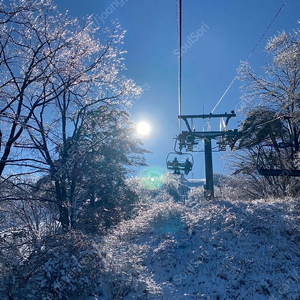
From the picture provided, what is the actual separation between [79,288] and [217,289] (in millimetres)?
3737

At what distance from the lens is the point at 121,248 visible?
10.2 m

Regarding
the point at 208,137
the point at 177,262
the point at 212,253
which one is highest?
the point at 208,137

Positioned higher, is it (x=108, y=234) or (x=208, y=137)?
(x=208, y=137)

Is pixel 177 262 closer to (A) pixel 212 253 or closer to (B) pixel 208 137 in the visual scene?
(A) pixel 212 253

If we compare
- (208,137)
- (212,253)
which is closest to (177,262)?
(212,253)

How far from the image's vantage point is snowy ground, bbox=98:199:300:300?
7.07 m

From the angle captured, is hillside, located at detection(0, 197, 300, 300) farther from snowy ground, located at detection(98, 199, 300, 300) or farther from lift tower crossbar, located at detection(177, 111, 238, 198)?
lift tower crossbar, located at detection(177, 111, 238, 198)

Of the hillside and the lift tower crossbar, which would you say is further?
the lift tower crossbar

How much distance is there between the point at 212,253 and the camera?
886 cm

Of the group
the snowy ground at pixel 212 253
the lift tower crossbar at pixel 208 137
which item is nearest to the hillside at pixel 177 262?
the snowy ground at pixel 212 253

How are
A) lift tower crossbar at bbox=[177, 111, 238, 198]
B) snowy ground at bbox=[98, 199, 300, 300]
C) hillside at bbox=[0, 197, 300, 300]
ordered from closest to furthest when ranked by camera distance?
hillside at bbox=[0, 197, 300, 300] < snowy ground at bbox=[98, 199, 300, 300] < lift tower crossbar at bbox=[177, 111, 238, 198]

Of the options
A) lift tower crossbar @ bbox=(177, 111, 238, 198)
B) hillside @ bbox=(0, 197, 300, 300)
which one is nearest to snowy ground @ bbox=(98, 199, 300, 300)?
hillside @ bbox=(0, 197, 300, 300)

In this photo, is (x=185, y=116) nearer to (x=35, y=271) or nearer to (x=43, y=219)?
(x=43, y=219)

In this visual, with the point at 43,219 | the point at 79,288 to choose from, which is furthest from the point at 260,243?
the point at 43,219
